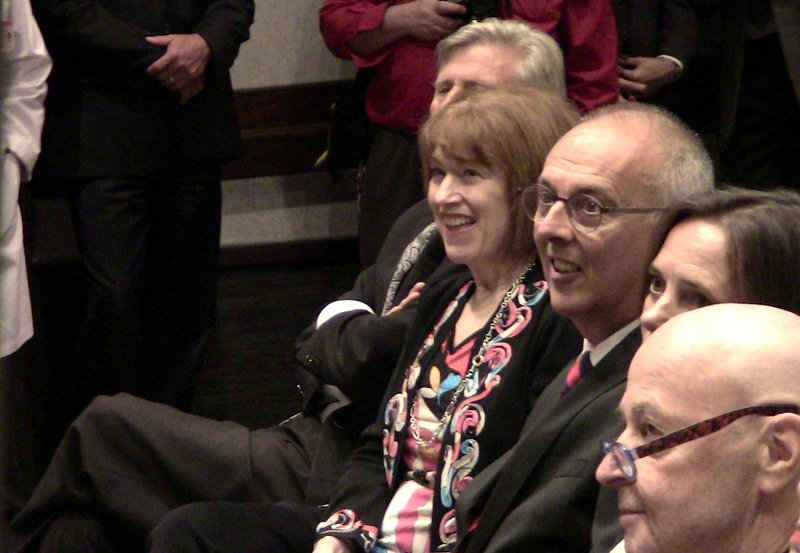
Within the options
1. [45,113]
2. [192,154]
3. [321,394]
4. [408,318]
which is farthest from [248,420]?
[408,318]

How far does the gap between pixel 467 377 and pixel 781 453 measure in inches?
32.1

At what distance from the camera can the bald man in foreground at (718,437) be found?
1.12 metres

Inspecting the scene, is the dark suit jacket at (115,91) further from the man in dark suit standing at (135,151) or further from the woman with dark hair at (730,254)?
the woman with dark hair at (730,254)

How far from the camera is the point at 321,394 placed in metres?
2.39

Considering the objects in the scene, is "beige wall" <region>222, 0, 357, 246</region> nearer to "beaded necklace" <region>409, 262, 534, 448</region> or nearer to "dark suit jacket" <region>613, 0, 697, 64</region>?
"dark suit jacket" <region>613, 0, 697, 64</region>

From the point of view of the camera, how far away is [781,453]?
3.68 ft

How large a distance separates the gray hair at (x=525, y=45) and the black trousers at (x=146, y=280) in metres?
1.11

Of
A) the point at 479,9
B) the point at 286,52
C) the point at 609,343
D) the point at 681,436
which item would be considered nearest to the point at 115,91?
the point at 479,9

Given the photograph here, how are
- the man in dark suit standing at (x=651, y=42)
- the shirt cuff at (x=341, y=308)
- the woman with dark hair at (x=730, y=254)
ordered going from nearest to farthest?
the woman with dark hair at (x=730, y=254)
the shirt cuff at (x=341, y=308)
the man in dark suit standing at (x=651, y=42)

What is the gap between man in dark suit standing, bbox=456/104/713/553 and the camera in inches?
62.7

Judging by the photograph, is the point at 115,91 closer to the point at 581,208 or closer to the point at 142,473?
the point at 142,473

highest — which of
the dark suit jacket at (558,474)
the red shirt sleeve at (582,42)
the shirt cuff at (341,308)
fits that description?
the dark suit jacket at (558,474)

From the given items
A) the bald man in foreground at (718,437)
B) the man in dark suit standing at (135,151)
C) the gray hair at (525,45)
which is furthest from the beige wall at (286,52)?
the bald man in foreground at (718,437)

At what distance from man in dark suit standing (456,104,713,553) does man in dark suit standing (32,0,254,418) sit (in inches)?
68.2
